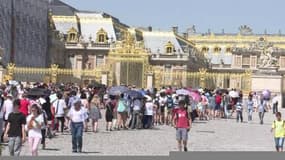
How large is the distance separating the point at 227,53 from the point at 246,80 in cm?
5428

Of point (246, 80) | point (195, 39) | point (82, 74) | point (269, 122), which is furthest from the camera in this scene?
point (195, 39)

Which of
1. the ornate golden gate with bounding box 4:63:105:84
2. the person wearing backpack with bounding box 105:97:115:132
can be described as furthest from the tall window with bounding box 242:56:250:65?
the person wearing backpack with bounding box 105:97:115:132

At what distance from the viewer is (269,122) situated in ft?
98.5

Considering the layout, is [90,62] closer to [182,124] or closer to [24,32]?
[24,32]

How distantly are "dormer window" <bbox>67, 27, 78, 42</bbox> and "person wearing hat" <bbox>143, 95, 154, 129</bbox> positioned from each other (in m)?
50.7

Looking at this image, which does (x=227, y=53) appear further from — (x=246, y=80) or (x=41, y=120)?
(x=41, y=120)

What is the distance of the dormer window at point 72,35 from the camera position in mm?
73875

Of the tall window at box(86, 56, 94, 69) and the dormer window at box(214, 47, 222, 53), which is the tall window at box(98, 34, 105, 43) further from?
the dormer window at box(214, 47, 222, 53)

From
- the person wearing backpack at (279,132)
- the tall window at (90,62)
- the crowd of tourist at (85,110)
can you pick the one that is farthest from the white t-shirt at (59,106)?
the tall window at (90,62)

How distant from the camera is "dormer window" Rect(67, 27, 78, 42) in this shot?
73875mm

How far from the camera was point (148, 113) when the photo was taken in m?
23.3

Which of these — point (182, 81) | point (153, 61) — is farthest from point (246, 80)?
point (153, 61)

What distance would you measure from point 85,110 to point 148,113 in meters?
6.87

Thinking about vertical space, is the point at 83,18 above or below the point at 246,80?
above
